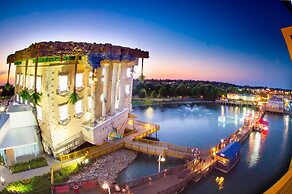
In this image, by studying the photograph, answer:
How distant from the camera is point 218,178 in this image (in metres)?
15.5

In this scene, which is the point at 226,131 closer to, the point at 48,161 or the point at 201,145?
the point at 201,145

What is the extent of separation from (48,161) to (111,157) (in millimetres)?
4428

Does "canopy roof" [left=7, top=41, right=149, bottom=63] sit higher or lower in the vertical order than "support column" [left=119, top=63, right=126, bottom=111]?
higher

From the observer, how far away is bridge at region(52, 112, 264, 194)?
12.0 meters

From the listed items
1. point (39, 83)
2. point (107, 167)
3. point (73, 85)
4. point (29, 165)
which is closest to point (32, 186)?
point (29, 165)

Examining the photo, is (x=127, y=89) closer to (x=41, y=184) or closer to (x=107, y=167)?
(x=107, y=167)

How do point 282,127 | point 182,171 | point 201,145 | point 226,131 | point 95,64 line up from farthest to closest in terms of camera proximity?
point 282,127, point 226,131, point 201,145, point 95,64, point 182,171

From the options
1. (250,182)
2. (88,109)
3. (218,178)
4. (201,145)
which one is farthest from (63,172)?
(201,145)

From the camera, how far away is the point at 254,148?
73.8 feet

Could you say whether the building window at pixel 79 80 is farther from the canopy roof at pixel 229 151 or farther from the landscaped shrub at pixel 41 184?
the canopy roof at pixel 229 151

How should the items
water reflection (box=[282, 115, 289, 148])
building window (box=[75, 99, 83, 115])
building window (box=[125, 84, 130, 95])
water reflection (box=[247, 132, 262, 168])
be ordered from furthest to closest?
water reflection (box=[282, 115, 289, 148]) < building window (box=[125, 84, 130, 95]) < water reflection (box=[247, 132, 262, 168]) < building window (box=[75, 99, 83, 115])

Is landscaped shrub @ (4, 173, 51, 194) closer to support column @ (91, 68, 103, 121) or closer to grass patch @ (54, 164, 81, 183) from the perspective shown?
grass patch @ (54, 164, 81, 183)

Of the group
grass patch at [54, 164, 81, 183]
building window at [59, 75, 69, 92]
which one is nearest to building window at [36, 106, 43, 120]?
building window at [59, 75, 69, 92]

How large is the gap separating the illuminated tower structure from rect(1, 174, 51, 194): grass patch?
3048mm
